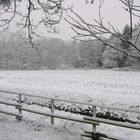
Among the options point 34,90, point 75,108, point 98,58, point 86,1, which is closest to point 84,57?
point 98,58

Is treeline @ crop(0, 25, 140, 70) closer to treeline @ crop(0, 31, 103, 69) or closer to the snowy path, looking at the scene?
treeline @ crop(0, 31, 103, 69)

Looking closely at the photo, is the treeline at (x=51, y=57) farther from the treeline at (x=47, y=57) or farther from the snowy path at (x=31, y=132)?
the snowy path at (x=31, y=132)

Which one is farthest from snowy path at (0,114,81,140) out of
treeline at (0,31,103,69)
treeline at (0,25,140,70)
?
treeline at (0,31,103,69)

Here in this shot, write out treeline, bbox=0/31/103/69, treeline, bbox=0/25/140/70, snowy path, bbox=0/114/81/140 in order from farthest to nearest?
treeline, bbox=0/31/103/69 → treeline, bbox=0/25/140/70 → snowy path, bbox=0/114/81/140

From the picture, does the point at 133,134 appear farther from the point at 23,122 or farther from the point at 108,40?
the point at 108,40

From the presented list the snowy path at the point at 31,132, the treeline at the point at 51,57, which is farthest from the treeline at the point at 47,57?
the snowy path at the point at 31,132

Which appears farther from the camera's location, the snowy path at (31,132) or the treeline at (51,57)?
the treeline at (51,57)

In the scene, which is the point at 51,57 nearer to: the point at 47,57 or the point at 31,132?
the point at 47,57

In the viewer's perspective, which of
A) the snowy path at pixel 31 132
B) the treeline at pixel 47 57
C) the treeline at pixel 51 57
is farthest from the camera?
the treeline at pixel 47 57

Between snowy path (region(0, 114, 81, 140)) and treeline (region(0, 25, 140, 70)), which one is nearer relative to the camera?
snowy path (region(0, 114, 81, 140))

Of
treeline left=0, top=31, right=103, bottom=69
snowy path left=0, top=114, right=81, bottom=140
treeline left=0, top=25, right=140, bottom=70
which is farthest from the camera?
treeline left=0, top=31, right=103, bottom=69

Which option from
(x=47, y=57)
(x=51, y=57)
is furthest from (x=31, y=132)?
(x=51, y=57)

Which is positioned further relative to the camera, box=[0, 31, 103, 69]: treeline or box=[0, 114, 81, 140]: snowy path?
box=[0, 31, 103, 69]: treeline

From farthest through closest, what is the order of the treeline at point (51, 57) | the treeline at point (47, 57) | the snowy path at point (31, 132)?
the treeline at point (47, 57)
the treeline at point (51, 57)
the snowy path at point (31, 132)
